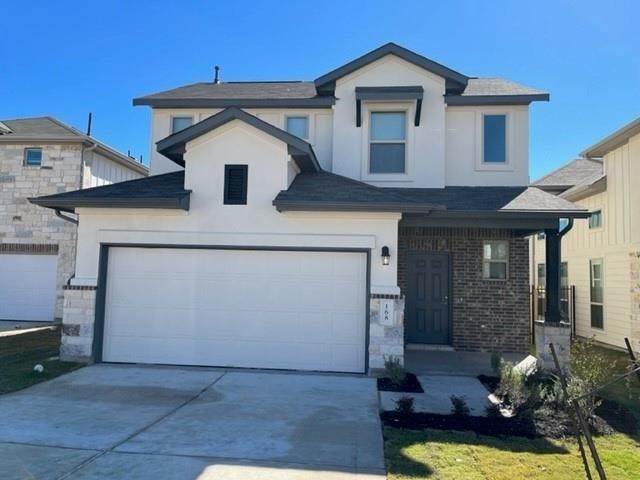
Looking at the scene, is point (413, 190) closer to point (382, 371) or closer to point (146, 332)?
point (382, 371)

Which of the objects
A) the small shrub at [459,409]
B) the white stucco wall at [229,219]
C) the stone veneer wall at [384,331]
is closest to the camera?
the small shrub at [459,409]

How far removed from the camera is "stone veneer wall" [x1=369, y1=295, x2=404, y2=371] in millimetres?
8188

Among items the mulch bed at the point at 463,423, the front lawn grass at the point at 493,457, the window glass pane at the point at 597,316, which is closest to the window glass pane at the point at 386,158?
the mulch bed at the point at 463,423

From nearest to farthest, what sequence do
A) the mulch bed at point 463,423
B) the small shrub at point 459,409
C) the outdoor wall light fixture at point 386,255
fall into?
the mulch bed at point 463,423, the small shrub at point 459,409, the outdoor wall light fixture at point 386,255

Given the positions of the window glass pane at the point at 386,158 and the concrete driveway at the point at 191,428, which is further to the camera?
the window glass pane at the point at 386,158

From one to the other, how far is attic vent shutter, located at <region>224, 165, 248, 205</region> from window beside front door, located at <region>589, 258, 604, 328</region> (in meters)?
10.2

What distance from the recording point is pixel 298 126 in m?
11.8

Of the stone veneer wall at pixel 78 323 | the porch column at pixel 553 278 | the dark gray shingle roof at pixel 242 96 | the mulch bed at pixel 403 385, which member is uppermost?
the dark gray shingle roof at pixel 242 96

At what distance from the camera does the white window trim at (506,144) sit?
11.1 m

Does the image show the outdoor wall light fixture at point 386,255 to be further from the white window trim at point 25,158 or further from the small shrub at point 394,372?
the white window trim at point 25,158

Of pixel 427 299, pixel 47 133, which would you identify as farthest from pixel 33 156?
pixel 427 299

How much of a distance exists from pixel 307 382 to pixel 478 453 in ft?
11.1

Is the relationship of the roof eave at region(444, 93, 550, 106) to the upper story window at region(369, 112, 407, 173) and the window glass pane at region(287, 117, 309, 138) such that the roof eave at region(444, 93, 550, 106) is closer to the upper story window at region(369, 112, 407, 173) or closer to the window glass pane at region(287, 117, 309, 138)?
the upper story window at region(369, 112, 407, 173)

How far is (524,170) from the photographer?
11.0 meters
